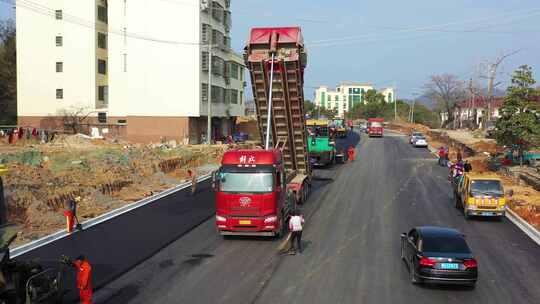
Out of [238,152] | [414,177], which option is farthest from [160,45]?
[238,152]

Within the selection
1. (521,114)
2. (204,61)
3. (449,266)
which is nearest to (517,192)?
(521,114)

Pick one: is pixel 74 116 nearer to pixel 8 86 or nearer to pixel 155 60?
pixel 155 60

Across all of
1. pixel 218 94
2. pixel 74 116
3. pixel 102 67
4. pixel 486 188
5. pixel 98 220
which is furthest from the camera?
pixel 218 94

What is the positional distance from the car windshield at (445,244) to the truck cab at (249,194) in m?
6.24

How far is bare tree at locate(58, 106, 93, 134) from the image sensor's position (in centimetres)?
6162

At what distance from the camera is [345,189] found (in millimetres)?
32844

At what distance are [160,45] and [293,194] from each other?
40.1 m

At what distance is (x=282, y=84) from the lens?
2661 centimetres

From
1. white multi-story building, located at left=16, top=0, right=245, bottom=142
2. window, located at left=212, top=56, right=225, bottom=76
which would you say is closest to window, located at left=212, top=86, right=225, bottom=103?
white multi-story building, located at left=16, top=0, right=245, bottom=142

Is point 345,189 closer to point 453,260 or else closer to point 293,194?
point 293,194

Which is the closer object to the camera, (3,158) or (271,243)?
(271,243)

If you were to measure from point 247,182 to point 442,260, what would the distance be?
26.1ft

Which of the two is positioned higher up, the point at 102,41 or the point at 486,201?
the point at 102,41

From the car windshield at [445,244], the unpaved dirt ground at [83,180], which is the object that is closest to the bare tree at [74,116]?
the unpaved dirt ground at [83,180]
